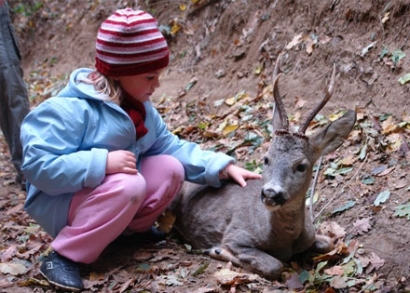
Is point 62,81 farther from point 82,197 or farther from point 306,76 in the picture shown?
point 82,197

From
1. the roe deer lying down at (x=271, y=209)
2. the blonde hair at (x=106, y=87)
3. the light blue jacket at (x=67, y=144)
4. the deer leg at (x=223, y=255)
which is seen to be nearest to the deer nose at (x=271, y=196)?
the roe deer lying down at (x=271, y=209)

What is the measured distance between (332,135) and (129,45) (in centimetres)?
149

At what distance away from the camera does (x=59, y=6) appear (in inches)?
553

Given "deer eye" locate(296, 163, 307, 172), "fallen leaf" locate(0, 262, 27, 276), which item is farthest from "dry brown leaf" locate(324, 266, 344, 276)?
"fallen leaf" locate(0, 262, 27, 276)

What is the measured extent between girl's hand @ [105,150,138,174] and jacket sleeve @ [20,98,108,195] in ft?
A: 0.15

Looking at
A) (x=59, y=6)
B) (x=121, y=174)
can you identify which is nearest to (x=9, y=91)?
(x=121, y=174)

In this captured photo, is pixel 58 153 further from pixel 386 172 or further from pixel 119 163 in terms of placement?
pixel 386 172

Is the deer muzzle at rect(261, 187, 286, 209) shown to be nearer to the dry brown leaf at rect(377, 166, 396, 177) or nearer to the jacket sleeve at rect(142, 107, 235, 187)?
the jacket sleeve at rect(142, 107, 235, 187)

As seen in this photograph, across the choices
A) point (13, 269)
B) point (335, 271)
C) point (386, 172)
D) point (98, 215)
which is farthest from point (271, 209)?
point (13, 269)

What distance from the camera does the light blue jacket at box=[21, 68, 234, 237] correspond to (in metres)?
3.53

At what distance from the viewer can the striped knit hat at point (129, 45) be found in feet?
11.9

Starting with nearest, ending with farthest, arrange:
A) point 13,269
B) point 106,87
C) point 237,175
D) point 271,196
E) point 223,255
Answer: point 271,196 → point 106,87 → point 13,269 → point 223,255 → point 237,175

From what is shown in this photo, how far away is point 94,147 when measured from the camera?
3.76 metres

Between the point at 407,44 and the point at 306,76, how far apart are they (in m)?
1.13
